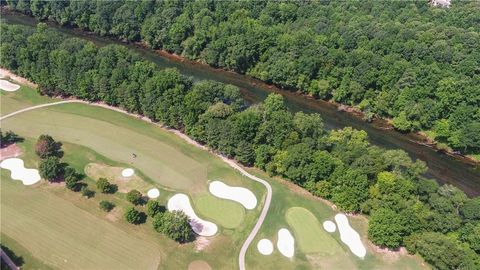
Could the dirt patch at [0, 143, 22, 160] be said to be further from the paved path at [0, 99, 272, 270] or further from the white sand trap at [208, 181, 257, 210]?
the white sand trap at [208, 181, 257, 210]

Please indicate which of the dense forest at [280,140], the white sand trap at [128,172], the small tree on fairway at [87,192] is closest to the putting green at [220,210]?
the dense forest at [280,140]

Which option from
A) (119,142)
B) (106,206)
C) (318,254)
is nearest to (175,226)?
(106,206)

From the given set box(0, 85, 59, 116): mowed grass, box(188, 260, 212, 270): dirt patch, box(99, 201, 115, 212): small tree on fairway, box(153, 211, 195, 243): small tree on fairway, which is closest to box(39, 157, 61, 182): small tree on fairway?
box(99, 201, 115, 212): small tree on fairway

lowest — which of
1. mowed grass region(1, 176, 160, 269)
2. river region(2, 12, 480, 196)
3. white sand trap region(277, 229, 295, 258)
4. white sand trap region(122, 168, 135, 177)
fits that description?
mowed grass region(1, 176, 160, 269)

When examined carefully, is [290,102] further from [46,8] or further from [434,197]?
[46,8]

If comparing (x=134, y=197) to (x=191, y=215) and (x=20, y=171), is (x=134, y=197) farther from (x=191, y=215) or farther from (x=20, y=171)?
(x=20, y=171)

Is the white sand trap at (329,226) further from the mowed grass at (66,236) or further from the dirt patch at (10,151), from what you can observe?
the dirt patch at (10,151)
